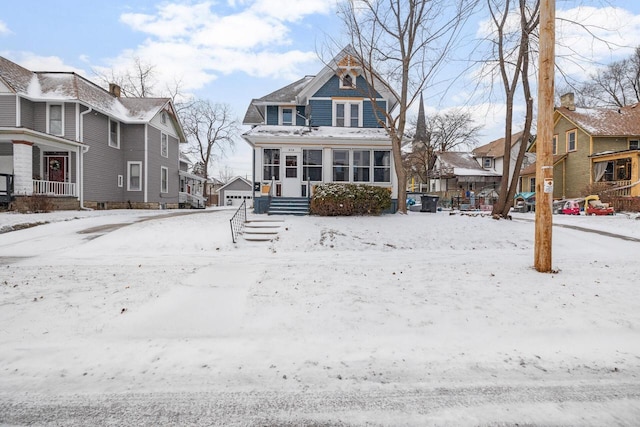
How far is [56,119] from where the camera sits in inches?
739

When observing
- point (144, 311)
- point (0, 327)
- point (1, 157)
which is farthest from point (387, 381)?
point (1, 157)

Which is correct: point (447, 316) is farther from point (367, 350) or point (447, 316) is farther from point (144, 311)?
point (144, 311)

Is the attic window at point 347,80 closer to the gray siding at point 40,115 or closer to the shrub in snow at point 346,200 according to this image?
the shrub in snow at point 346,200

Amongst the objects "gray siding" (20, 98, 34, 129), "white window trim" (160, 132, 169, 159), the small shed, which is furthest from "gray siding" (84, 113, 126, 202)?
the small shed

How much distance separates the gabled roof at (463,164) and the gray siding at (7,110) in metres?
36.3

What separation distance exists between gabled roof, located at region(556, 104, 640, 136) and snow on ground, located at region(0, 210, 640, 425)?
24.1 meters

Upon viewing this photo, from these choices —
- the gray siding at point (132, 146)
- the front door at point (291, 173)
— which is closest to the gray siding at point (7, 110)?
the gray siding at point (132, 146)

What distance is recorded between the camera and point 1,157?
1834 centimetres

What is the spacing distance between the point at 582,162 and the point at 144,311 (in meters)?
31.9

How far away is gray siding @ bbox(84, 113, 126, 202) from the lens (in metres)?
19.3

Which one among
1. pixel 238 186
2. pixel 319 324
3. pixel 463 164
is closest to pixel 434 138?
pixel 463 164

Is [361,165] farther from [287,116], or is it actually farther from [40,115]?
[40,115]

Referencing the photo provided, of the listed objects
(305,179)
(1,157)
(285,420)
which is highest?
(1,157)

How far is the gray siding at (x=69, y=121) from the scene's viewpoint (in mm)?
18609
